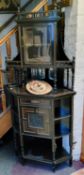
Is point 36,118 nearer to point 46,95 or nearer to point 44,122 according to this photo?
Result: point 44,122

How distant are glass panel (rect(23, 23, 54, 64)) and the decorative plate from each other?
24 cm

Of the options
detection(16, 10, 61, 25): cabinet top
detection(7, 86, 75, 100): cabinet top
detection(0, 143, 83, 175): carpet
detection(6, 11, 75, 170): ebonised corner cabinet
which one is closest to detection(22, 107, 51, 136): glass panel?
detection(6, 11, 75, 170): ebonised corner cabinet

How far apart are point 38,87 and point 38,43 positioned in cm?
45

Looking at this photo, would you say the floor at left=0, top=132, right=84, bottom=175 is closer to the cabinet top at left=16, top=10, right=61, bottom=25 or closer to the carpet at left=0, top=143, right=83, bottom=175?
the carpet at left=0, top=143, right=83, bottom=175

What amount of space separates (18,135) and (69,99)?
30.1 inches

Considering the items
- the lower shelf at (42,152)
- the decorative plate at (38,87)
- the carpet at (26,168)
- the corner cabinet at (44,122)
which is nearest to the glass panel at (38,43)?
the decorative plate at (38,87)

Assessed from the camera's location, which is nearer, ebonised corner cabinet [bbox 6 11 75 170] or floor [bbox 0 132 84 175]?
ebonised corner cabinet [bbox 6 11 75 170]

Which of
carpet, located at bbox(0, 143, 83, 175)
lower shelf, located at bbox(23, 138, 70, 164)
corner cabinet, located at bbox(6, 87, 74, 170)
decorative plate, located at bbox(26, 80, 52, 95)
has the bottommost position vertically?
carpet, located at bbox(0, 143, 83, 175)

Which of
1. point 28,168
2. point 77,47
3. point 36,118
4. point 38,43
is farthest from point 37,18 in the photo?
point 28,168

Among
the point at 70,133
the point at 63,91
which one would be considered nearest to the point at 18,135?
the point at 70,133

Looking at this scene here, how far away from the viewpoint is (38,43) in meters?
2.16

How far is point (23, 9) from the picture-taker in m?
3.33

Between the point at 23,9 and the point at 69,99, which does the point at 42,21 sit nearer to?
the point at 69,99

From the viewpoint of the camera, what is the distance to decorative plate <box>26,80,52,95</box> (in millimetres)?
2152
